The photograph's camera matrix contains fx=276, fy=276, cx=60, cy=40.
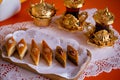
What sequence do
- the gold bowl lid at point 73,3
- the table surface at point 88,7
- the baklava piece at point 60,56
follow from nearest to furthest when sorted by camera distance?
the baklava piece at point 60,56, the gold bowl lid at point 73,3, the table surface at point 88,7

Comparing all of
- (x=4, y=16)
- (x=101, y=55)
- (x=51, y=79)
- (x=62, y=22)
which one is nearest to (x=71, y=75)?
(x=51, y=79)

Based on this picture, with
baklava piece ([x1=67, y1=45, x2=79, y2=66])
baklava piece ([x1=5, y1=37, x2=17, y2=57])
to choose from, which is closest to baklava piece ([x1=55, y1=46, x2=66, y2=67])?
baklava piece ([x1=67, y1=45, x2=79, y2=66])

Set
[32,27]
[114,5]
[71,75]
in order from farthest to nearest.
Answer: [114,5] → [32,27] → [71,75]

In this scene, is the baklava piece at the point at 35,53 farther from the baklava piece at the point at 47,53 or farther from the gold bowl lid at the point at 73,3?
the gold bowl lid at the point at 73,3

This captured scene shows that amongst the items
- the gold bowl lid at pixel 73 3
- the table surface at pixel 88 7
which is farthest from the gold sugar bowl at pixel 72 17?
the table surface at pixel 88 7

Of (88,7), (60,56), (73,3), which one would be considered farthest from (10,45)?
(88,7)

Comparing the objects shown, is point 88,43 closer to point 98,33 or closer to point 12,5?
point 98,33
